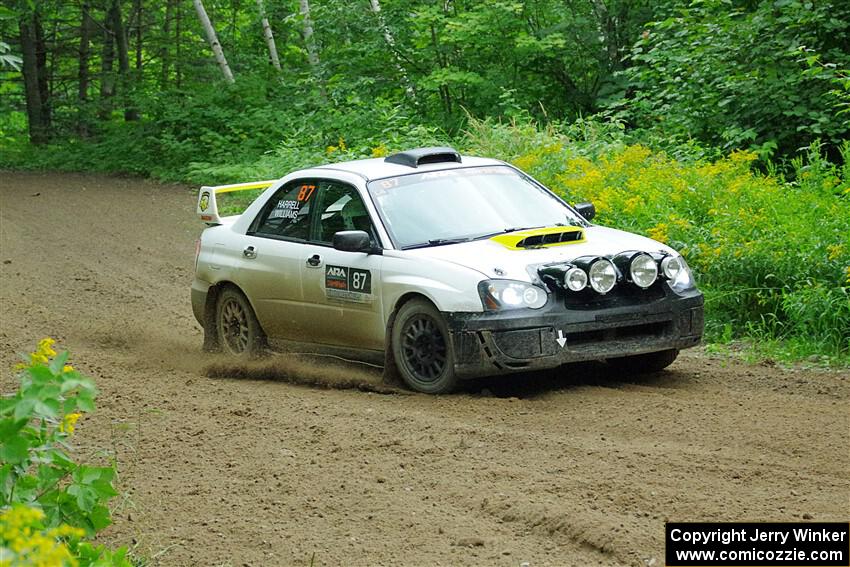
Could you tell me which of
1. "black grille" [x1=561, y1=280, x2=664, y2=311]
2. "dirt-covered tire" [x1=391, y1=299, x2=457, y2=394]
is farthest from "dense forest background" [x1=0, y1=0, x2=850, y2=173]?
"black grille" [x1=561, y1=280, x2=664, y2=311]

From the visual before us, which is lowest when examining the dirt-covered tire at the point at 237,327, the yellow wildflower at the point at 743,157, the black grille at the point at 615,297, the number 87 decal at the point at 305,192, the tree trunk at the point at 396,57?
the dirt-covered tire at the point at 237,327

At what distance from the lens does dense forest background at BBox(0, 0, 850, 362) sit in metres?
10.7

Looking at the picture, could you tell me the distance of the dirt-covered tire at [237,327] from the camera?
10.1 metres

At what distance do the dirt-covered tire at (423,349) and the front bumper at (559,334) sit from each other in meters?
0.16

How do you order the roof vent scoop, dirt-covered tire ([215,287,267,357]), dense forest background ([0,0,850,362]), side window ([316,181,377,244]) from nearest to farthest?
side window ([316,181,377,244]) < the roof vent scoop < dirt-covered tire ([215,287,267,357]) < dense forest background ([0,0,850,362])

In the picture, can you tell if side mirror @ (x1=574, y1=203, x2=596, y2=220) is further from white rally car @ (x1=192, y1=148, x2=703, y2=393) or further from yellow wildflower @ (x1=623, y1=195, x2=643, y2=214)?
yellow wildflower @ (x1=623, y1=195, x2=643, y2=214)

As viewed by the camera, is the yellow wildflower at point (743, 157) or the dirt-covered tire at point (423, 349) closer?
the dirt-covered tire at point (423, 349)

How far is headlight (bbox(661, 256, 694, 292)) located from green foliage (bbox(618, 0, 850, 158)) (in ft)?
19.2

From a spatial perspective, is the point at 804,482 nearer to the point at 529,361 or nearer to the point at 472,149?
the point at 529,361

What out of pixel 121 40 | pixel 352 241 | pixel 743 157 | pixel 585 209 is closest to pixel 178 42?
pixel 121 40

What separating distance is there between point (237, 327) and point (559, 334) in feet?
10.8

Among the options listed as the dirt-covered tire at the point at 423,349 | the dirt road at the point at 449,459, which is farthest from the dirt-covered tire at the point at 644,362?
the dirt-covered tire at the point at 423,349

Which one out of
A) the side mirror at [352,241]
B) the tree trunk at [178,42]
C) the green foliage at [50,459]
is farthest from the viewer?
the tree trunk at [178,42]

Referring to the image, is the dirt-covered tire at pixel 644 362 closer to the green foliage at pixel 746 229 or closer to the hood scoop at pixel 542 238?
the hood scoop at pixel 542 238
